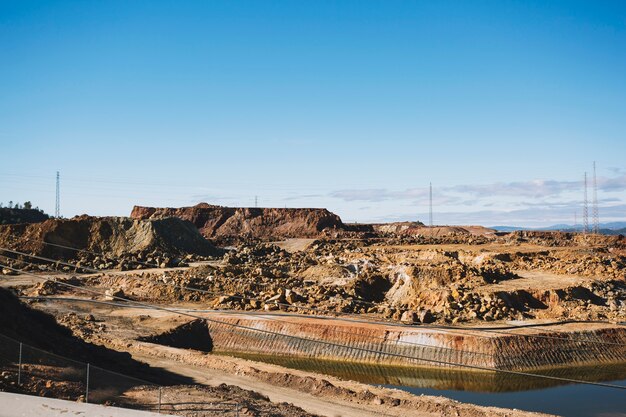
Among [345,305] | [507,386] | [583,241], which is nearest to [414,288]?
[345,305]

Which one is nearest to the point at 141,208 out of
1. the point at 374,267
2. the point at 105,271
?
the point at 105,271

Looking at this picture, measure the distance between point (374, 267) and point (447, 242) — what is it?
31.8 metres

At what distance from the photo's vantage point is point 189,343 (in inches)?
1005

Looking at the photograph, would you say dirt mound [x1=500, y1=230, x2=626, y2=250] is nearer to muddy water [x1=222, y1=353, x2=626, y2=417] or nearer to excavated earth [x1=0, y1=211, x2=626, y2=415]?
excavated earth [x1=0, y1=211, x2=626, y2=415]

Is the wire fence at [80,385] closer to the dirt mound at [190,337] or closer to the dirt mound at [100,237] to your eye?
the dirt mound at [190,337]

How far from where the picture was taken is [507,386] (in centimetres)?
2033

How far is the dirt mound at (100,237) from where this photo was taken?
45531mm

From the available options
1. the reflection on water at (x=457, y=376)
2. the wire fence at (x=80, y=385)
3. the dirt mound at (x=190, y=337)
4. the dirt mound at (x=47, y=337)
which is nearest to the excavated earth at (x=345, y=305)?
the dirt mound at (x=190, y=337)

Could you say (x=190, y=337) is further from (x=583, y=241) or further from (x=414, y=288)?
(x=583, y=241)

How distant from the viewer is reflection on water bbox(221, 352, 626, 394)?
20359 millimetres

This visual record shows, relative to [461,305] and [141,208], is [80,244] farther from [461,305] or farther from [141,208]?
[141,208]

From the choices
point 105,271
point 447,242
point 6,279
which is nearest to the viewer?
point 6,279

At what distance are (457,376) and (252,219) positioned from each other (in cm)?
7592

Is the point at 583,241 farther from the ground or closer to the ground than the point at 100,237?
closer to the ground
